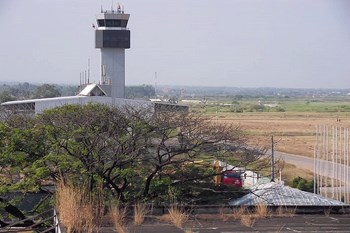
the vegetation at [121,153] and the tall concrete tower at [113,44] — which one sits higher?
the tall concrete tower at [113,44]

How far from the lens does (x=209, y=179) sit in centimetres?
2114

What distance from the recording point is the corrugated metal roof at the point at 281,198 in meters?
17.0

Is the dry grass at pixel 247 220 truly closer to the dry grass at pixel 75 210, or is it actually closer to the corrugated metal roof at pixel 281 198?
the corrugated metal roof at pixel 281 198

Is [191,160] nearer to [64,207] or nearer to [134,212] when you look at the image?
[134,212]

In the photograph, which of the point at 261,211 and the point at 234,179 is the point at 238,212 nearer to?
the point at 261,211

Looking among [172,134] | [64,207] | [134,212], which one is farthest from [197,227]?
[172,134]

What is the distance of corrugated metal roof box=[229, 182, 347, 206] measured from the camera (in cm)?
1703

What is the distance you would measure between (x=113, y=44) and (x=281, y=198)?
4424cm

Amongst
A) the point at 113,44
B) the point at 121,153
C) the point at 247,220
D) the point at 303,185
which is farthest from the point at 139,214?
the point at 113,44

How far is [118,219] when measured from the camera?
48.1ft

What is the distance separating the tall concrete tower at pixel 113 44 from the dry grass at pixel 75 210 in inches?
1805

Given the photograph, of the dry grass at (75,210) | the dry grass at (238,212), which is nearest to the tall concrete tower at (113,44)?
the dry grass at (238,212)

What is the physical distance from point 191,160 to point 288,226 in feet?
21.7

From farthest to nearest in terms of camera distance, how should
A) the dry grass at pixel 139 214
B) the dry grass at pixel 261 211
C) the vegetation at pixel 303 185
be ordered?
the vegetation at pixel 303 185, the dry grass at pixel 261 211, the dry grass at pixel 139 214
